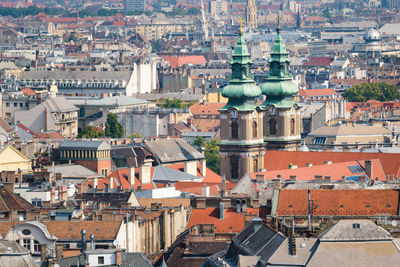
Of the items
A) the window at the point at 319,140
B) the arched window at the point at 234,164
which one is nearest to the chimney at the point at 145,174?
the arched window at the point at 234,164

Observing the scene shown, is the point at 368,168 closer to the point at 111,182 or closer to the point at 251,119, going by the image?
the point at 251,119

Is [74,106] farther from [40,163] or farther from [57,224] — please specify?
[57,224]

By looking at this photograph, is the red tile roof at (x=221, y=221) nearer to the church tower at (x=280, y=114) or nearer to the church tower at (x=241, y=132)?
the church tower at (x=241, y=132)

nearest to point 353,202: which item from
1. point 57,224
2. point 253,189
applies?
point 57,224

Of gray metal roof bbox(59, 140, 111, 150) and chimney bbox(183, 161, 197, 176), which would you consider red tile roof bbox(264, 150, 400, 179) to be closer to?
chimney bbox(183, 161, 197, 176)

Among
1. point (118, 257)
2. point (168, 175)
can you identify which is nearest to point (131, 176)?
point (168, 175)

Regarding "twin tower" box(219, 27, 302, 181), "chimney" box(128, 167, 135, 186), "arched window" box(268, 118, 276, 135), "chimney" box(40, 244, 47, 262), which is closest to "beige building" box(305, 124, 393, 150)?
"twin tower" box(219, 27, 302, 181)
